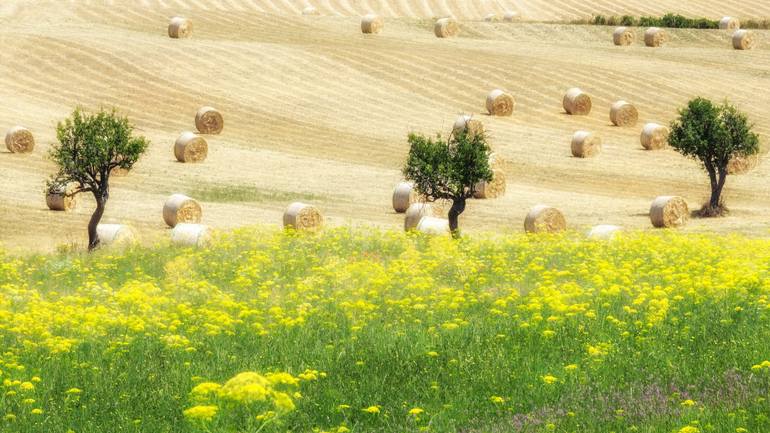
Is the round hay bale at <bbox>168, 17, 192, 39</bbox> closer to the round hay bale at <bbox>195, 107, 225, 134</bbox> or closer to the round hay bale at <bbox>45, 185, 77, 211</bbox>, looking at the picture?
the round hay bale at <bbox>195, 107, 225, 134</bbox>

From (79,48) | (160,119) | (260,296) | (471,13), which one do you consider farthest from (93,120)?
(471,13)

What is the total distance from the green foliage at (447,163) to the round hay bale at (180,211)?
670cm

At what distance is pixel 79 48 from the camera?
63844 millimetres

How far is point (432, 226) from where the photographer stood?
107ft

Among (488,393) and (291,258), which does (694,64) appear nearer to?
(291,258)

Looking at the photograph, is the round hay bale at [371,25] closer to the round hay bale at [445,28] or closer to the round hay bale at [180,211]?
the round hay bale at [445,28]

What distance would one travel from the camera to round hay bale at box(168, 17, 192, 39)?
68.2 metres

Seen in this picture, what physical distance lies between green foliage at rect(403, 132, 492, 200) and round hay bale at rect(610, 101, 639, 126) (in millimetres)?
23133

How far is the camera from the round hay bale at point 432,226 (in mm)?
32375

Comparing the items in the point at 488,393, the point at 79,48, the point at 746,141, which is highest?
the point at 79,48

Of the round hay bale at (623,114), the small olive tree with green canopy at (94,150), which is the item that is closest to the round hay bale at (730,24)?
the round hay bale at (623,114)

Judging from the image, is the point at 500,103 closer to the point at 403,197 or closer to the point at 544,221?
the point at 403,197

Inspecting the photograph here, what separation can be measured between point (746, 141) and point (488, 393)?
1160 inches

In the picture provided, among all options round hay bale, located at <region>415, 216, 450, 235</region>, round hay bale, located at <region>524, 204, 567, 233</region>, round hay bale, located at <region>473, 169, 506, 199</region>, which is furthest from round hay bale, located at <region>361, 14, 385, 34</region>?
round hay bale, located at <region>415, 216, 450, 235</region>
